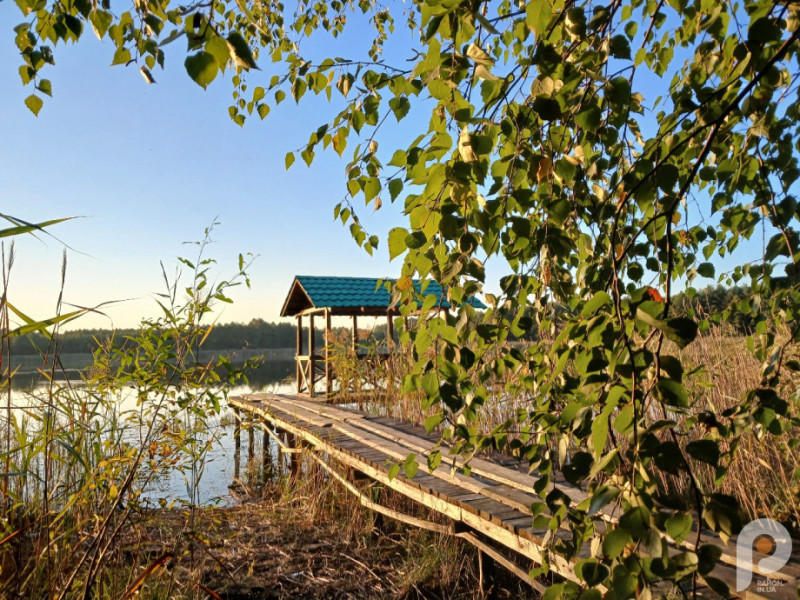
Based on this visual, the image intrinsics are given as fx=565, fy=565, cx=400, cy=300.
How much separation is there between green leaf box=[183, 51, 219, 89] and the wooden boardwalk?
890 millimetres

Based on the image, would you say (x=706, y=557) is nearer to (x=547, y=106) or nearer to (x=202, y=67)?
(x=547, y=106)

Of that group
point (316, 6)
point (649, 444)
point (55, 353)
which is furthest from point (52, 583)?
point (316, 6)

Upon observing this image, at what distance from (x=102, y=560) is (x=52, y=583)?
28cm

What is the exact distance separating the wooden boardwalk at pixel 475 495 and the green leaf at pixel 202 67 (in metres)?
0.89

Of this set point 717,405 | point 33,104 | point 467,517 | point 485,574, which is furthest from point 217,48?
point 717,405

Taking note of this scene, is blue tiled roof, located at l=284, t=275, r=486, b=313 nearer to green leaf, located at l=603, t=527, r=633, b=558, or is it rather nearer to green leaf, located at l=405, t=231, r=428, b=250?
green leaf, located at l=405, t=231, r=428, b=250

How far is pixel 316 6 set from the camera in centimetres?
389

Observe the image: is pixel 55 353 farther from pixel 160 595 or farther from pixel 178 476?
pixel 178 476

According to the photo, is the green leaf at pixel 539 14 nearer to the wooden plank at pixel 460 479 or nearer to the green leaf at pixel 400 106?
the green leaf at pixel 400 106

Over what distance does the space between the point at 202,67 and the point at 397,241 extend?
1.46 feet

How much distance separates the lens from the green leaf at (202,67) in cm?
74

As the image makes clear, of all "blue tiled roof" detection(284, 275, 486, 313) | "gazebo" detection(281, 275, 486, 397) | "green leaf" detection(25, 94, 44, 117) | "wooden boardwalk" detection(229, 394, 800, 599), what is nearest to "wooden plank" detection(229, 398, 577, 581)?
"wooden boardwalk" detection(229, 394, 800, 599)

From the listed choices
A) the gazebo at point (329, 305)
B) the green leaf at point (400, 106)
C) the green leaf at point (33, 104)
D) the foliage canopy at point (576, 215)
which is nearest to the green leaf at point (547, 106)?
the foliage canopy at point (576, 215)

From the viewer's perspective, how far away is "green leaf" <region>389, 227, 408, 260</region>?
1.04 m
